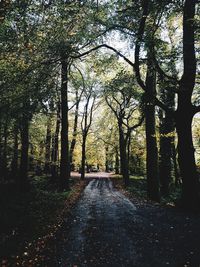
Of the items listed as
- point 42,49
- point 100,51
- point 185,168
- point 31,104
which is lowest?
point 185,168

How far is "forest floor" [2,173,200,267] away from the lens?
6.16m

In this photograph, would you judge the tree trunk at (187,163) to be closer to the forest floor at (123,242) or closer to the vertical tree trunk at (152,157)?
the forest floor at (123,242)

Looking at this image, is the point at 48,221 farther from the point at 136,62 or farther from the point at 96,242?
the point at 136,62

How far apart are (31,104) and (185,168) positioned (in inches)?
326

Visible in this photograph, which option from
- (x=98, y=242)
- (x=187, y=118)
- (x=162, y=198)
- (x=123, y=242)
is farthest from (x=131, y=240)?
(x=162, y=198)

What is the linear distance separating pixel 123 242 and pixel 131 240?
27cm

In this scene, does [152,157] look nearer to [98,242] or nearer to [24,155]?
[24,155]

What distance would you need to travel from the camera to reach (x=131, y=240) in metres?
7.57

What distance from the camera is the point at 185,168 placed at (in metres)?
11.4

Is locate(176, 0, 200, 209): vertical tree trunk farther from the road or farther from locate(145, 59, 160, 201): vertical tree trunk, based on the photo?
locate(145, 59, 160, 201): vertical tree trunk

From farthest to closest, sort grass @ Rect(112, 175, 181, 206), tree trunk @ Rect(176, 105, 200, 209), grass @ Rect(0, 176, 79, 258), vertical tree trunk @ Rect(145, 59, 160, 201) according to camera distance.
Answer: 1. grass @ Rect(112, 175, 181, 206)
2. vertical tree trunk @ Rect(145, 59, 160, 201)
3. tree trunk @ Rect(176, 105, 200, 209)
4. grass @ Rect(0, 176, 79, 258)

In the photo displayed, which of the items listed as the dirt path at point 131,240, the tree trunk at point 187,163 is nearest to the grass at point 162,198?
the tree trunk at point 187,163

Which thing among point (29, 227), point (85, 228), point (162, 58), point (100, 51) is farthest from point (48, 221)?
point (100, 51)

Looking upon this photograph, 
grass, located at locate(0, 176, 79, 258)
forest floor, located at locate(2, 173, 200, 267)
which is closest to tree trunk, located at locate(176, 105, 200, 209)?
forest floor, located at locate(2, 173, 200, 267)
